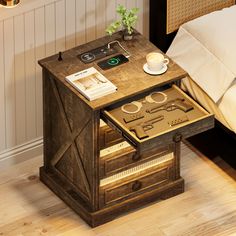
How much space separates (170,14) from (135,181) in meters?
0.93

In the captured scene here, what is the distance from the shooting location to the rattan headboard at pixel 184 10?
5480 mm

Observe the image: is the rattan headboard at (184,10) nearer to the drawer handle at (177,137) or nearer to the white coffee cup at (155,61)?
the white coffee cup at (155,61)

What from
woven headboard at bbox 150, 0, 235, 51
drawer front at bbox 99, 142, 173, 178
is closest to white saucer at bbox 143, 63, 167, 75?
drawer front at bbox 99, 142, 173, 178

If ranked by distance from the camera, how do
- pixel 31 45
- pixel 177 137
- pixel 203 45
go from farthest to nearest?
pixel 203 45 → pixel 31 45 → pixel 177 137

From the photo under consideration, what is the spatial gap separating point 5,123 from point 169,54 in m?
0.94

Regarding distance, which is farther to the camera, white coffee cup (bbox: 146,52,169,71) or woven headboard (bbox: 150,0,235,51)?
woven headboard (bbox: 150,0,235,51)

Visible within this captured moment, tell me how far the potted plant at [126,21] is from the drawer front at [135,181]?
660 mm

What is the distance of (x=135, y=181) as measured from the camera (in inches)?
205

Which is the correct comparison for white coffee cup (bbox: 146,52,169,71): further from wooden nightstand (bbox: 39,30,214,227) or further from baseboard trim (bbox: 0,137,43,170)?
baseboard trim (bbox: 0,137,43,170)

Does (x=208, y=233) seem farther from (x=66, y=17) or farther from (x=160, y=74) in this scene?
(x=66, y=17)

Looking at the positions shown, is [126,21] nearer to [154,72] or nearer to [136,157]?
[154,72]

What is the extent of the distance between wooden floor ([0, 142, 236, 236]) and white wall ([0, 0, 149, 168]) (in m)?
0.18

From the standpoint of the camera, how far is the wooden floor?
5129 mm

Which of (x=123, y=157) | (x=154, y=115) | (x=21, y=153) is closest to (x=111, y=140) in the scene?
(x=123, y=157)
